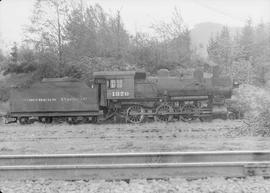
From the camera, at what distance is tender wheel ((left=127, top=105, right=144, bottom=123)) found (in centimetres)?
1550

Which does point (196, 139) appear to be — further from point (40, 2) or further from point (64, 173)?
point (40, 2)

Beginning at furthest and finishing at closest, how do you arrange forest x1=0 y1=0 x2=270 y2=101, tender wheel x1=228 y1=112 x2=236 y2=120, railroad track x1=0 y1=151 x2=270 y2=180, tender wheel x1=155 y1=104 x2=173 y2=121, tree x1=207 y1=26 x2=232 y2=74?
1. tree x1=207 y1=26 x2=232 y2=74
2. forest x1=0 y1=0 x2=270 y2=101
3. tender wheel x1=228 y1=112 x2=236 y2=120
4. tender wheel x1=155 y1=104 x2=173 y2=121
5. railroad track x1=0 y1=151 x2=270 y2=180

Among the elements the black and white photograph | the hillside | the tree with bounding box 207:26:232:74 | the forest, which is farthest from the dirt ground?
the tree with bounding box 207:26:232:74

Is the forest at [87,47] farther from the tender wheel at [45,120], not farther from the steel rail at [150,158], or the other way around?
the steel rail at [150,158]

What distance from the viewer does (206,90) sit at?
15.7 metres

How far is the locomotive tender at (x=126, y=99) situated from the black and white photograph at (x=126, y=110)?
1.9 inches

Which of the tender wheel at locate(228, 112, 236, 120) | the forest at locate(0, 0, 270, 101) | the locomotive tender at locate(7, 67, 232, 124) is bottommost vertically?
the tender wheel at locate(228, 112, 236, 120)

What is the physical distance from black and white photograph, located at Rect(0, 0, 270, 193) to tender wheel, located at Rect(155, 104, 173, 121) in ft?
0.15

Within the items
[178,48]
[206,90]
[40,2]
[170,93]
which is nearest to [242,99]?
[206,90]

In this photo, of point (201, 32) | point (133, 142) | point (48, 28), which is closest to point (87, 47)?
point (48, 28)

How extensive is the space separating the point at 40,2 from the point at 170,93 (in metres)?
10.6

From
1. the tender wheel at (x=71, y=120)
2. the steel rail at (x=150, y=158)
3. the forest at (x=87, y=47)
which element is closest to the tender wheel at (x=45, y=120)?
the tender wheel at (x=71, y=120)

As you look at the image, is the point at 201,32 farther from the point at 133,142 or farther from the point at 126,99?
the point at 133,142

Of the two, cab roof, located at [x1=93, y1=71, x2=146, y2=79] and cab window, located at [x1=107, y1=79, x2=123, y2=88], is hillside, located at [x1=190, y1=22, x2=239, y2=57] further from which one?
cab window, located at [x1=107, y1=79, x2=123, y2=88]
